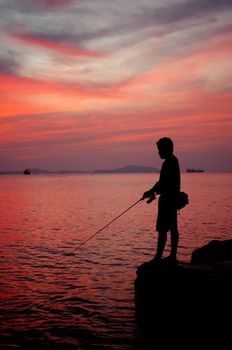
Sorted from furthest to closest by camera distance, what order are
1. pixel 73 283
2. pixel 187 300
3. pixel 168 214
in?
pixel 73 283
pixel 168 214
pixel 187 300

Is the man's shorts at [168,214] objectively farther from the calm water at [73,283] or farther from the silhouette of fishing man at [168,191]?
the calm water at [73,283]

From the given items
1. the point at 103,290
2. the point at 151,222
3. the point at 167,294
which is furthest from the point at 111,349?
the point at 151,222

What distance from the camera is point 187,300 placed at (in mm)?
8406

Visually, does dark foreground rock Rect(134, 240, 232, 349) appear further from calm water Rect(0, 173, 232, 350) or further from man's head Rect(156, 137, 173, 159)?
man's head Rect(156, 137, 173, 159)

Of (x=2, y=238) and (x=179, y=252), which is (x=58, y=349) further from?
(x=2, y=238)

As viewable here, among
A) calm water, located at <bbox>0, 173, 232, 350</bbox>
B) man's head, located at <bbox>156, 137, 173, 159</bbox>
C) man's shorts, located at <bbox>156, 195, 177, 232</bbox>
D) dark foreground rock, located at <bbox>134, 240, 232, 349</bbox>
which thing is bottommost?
calm water, located at <bbox>0, 173, 232, 350</bbox>

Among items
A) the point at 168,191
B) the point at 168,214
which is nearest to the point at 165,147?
the point at 168,191

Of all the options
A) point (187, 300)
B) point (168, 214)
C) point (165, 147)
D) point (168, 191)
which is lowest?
point (187, 300)

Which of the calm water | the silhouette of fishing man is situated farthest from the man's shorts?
the calm water

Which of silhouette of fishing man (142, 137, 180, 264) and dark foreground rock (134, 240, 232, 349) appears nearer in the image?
dark foreground rock (134, 240, 232, 349)

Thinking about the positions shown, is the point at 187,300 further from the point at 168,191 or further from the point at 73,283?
the point at 73,283

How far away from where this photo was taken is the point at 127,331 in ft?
31.5

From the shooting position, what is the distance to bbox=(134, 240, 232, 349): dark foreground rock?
789 centimetres

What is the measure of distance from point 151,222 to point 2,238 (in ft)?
45.2
